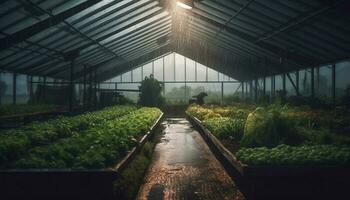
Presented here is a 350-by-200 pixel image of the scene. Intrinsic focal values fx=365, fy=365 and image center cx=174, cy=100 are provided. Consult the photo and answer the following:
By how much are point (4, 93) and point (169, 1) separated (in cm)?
859

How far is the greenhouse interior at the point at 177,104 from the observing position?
4340 mm

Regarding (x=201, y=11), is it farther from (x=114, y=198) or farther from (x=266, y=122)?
(x=114, y=198)

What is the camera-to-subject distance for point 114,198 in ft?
13.9

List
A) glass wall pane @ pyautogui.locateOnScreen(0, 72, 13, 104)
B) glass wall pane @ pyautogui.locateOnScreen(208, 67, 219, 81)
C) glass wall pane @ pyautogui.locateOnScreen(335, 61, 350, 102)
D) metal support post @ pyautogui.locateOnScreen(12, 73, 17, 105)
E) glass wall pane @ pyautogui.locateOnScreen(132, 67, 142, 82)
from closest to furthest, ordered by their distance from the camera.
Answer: glass wall pane @ pyautogui.locateOnScreen(335, 61, 350, 102)
glass wall pane @ pyautogui.locateOnScreen(0, 72, 13, 104)
metal support post @ pyautogui.locateOnScreen(12, 73, 17, 105)
glass wall pane @ pyautogui.locateOnScreen(208, 67, 219, 81)
glass wall pane @ pyautogui.locateOnScreen(132, 67, 142, 82)

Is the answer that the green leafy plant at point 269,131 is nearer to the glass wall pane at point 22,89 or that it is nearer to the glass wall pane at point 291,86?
the glass wall pane at point 22,89

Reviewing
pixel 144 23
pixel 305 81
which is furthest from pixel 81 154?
pixel 305 81

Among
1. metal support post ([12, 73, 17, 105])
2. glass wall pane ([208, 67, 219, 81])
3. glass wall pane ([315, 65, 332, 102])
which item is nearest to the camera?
glass wall pane ([315, 65, 332, 102])

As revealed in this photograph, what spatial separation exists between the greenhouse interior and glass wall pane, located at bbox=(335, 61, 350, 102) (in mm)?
53

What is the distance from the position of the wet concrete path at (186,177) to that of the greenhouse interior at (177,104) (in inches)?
1.1

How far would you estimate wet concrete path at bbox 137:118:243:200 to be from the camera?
532 centimetres

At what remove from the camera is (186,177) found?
642 cm

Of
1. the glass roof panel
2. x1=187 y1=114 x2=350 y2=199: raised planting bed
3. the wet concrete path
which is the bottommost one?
the wet concrete path

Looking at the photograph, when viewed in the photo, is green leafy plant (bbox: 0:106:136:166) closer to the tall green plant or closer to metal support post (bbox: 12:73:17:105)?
metal support post (bbox: 12:73:17:105)

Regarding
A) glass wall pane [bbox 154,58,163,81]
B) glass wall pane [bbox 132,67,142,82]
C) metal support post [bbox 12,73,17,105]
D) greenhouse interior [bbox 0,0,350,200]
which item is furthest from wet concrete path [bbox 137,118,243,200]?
glass wall pane [bbox 132,67,142,82]
